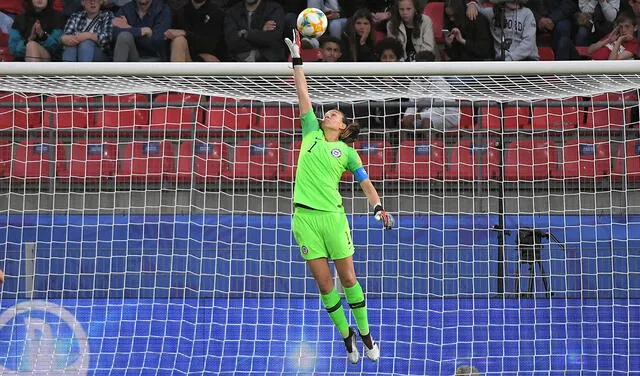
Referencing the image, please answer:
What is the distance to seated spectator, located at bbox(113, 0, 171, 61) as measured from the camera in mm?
11734

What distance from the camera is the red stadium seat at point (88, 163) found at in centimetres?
1010

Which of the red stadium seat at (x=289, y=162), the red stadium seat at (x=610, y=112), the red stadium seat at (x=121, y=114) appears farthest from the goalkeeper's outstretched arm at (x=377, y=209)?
the red stadium seat at (x=121, y=114)

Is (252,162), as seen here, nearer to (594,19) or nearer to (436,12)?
(436,12)

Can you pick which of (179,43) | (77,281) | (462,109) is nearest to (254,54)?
(179,43)

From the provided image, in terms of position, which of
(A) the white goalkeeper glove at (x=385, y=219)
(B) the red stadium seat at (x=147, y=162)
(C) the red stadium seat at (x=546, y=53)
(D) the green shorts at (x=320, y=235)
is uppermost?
(C) the red stadium seat at (x=546, y=53)

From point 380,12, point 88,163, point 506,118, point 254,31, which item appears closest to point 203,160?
point 88,163

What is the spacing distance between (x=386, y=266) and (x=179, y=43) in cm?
345

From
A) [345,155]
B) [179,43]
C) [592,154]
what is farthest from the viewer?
[179,43]

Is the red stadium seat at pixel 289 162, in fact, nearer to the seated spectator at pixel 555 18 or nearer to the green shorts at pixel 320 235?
the green shorts at pixel 320 235

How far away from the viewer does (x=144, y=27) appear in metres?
11.8

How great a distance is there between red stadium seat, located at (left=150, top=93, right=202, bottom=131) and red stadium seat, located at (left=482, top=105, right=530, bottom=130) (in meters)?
2.59

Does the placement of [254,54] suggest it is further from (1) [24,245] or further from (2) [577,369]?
(2) [577,369]

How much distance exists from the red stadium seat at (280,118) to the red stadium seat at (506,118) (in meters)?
1.70

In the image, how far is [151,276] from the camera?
9.91 m
